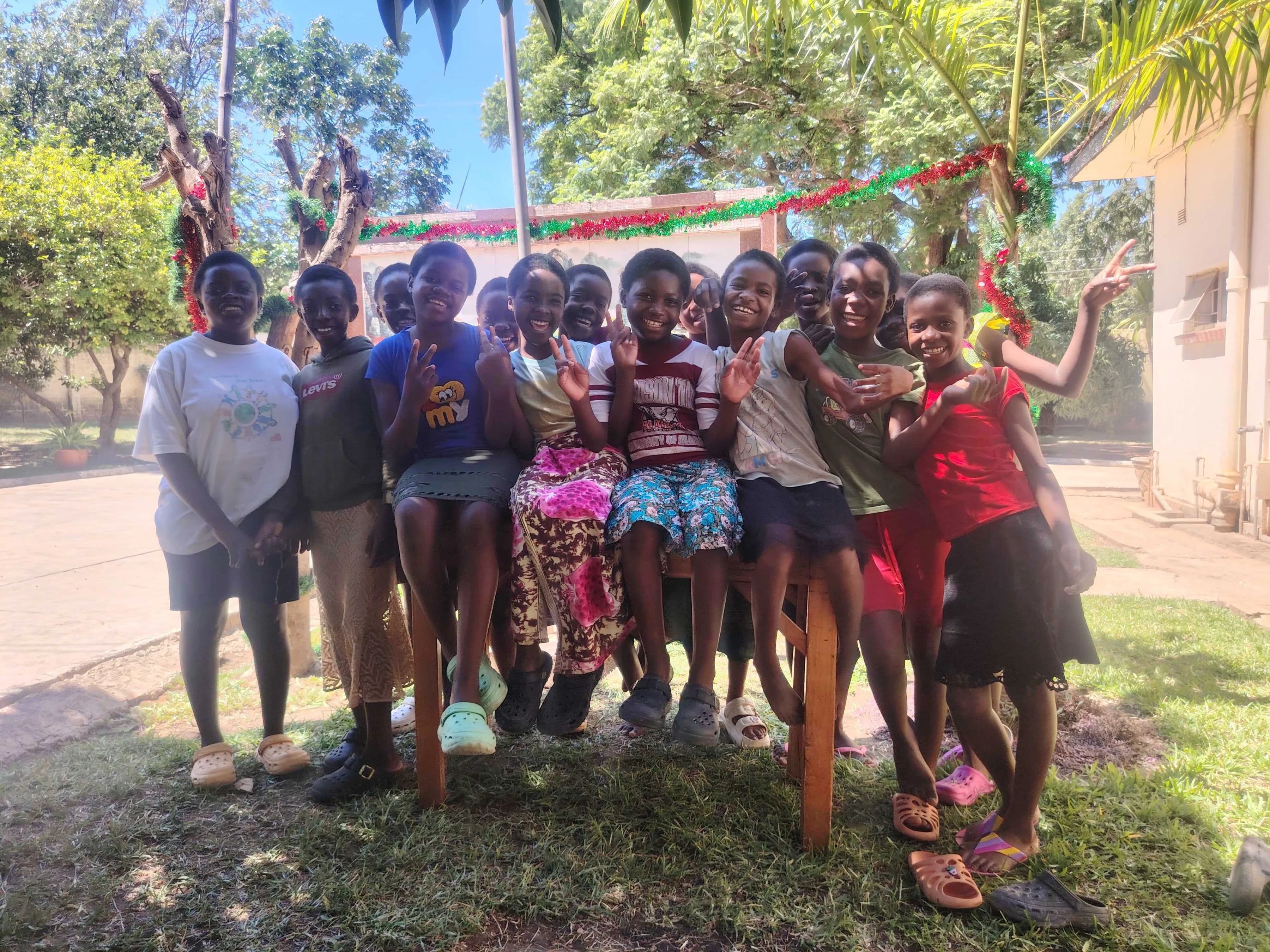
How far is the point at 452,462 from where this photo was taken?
2559mm

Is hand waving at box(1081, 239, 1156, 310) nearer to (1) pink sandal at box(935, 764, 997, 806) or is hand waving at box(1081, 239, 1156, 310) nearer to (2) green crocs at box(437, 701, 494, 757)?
(1) pink sandal at box(935, 764, 997, 806)

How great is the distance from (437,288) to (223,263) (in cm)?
91

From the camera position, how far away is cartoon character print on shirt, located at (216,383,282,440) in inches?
110

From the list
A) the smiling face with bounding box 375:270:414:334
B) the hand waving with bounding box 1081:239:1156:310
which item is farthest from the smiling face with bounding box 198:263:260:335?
the hand waving with bounding box 1081:239:1156:310

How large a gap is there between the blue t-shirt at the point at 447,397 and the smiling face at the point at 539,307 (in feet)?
0.61

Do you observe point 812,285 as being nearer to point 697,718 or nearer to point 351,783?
point 697,718

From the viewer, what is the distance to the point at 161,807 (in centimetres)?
281

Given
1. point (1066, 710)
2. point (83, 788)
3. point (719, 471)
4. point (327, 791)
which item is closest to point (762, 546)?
point (719, 471)

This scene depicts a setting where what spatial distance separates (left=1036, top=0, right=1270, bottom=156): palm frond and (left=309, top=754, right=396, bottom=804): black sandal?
13.4ft

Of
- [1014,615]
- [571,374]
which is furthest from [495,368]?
[1014,615]

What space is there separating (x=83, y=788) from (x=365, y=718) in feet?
3.88

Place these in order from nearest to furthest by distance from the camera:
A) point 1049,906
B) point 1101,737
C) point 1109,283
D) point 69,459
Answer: point 1049,906 < point 1109,283 < point 1101,737 < point 69,459

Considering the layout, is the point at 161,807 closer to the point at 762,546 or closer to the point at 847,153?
the point at 762,546

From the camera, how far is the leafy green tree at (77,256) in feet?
42.3
